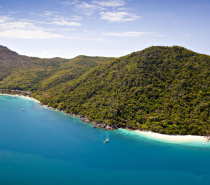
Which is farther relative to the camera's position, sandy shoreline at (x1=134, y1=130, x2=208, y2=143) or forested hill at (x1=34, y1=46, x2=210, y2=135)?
forested hill at (x1=34, y1=46, x2=210, y2=135)

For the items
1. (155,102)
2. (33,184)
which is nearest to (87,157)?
(33,184)

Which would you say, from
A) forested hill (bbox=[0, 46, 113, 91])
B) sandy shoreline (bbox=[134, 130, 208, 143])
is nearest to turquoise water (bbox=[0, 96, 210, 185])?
sandy shoreline (bbox=[134, 130, 208, 143])

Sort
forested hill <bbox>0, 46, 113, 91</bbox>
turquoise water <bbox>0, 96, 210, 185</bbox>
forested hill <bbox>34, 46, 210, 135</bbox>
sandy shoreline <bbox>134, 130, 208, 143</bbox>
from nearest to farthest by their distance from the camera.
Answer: turquoise water <bbox>0, 96, 210, 185</bbox> < sandy shoreline <bbox>134, 130, 208, 143</bbox> < forested hill <bbox>34, 46, 210, 135</bbox> < forested hill <bbox>0, 46, 113, 91</bbox>

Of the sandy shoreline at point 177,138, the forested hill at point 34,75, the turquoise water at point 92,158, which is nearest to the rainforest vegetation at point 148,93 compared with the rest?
the sandy shoreline at point 177,138

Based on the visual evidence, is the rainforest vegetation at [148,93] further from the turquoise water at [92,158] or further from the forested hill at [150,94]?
the turquoise water at [92,158]

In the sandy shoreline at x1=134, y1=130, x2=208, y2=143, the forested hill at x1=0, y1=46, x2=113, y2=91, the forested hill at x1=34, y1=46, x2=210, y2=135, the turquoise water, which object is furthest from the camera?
the forested hill at x1=0, y1=46, x2=113, y2=91

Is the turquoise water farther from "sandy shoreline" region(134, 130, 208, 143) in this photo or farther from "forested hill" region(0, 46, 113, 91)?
"forested hill" region(0, 46, 113, 91)

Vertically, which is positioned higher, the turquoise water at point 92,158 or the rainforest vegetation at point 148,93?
the rainforest vegetation at point 148,93
